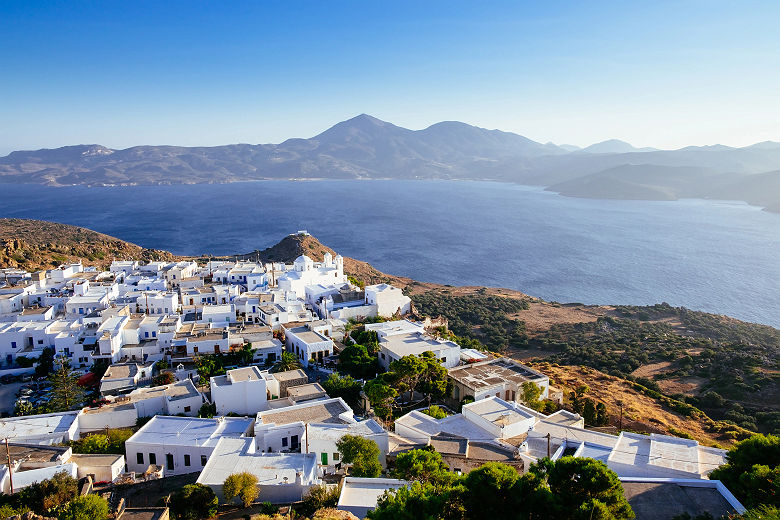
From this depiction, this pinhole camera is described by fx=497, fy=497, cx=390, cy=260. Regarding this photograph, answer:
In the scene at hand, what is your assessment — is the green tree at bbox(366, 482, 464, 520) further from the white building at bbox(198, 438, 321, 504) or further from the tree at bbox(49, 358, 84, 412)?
the tree at bbox(49, 358, 84, 412)

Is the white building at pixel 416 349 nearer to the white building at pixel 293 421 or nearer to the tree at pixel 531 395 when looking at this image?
the tree at pixel 531 395

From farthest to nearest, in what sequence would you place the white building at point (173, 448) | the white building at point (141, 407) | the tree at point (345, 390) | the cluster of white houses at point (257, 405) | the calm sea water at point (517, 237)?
the calm sea water at point (517, 237), the tree at point (345, 390), the white building at point (141, 407), the white building at point (173, 448), the cluster of white houses at point (257, 405)

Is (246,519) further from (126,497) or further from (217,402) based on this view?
(217,402)

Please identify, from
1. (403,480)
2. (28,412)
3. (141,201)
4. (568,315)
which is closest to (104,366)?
(28,412)

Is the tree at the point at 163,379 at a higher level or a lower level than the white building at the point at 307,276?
lower

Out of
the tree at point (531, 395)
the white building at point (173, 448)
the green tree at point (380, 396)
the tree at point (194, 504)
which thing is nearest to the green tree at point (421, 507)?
the tree at point (194, 504)

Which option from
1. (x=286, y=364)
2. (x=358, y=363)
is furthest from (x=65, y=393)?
(x=358, y=363)
